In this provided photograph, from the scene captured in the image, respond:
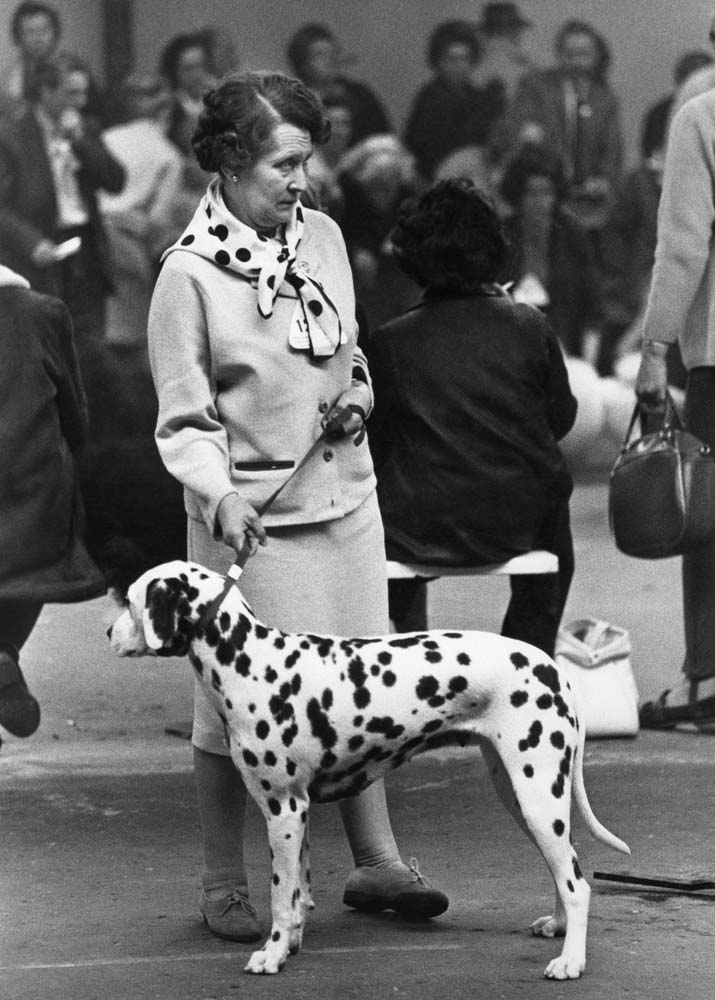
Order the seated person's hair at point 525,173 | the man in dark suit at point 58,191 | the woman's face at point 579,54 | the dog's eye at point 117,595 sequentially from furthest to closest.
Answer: the woman's face at point 579,54 < the seated person's hair at point 525,173 < the man in dark suit at point 58,191 < the dog's eye at point 117,595

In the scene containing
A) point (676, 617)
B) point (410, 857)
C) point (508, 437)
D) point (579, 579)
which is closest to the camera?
point (410, 857)

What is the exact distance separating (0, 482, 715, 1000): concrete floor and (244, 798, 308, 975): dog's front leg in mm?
54

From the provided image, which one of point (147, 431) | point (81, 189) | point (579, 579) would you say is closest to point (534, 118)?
point (81, 189)

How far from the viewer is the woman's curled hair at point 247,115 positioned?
14.9ft

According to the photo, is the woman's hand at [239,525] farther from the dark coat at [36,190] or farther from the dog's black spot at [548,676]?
the dark coat at [36,190]

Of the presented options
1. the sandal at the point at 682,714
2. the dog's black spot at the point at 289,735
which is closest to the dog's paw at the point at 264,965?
the dog's black spot at the point at 289,735

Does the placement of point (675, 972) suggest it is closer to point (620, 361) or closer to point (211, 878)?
point (211, 878)

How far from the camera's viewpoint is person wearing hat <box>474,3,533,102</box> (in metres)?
15.2

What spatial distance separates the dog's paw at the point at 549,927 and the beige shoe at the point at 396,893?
0.76 ft

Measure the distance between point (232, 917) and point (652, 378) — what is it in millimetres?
2495

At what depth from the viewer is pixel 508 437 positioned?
6.15 meters

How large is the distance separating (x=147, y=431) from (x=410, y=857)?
8.61 feet

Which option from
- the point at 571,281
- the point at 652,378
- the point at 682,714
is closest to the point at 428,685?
the point at 652,378

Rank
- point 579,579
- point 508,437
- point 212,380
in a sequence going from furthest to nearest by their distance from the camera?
point 579,579
point 508,437
point 212,380
